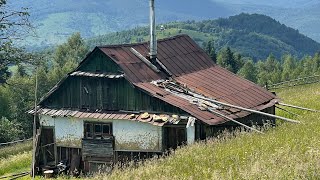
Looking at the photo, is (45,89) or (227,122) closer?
(227,122)

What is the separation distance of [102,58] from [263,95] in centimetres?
912

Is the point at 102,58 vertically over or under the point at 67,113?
over

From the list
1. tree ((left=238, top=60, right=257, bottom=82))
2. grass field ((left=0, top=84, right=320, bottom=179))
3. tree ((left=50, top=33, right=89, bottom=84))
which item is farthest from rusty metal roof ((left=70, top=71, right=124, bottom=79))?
tree ((left=238, top=60, right=257, bottom=82))

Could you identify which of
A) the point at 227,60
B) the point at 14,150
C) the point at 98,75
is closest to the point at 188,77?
the point at 98,75

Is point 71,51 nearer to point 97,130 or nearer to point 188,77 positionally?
point 188,77

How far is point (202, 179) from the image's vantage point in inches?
475

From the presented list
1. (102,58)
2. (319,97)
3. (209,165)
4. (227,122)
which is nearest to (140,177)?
(209,165)

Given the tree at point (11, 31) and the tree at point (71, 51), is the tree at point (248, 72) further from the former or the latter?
the tree at point (11, 31)

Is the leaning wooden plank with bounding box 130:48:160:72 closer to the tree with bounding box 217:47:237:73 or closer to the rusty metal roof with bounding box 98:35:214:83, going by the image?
the rusty metal roof with bounding box 98:35:214:83

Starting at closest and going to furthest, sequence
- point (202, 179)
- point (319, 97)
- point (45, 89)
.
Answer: point (202, 179)
point (319, 97)
point (45, 89)

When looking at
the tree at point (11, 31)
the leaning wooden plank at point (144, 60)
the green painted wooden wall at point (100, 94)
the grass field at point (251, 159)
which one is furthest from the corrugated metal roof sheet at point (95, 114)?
the grass field at point (251, 159)

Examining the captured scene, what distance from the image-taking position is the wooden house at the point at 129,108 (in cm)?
2431

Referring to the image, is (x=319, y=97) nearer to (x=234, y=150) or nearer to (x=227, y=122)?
(x=227, y=122)

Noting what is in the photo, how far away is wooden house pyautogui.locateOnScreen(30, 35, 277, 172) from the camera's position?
24.3 metres
